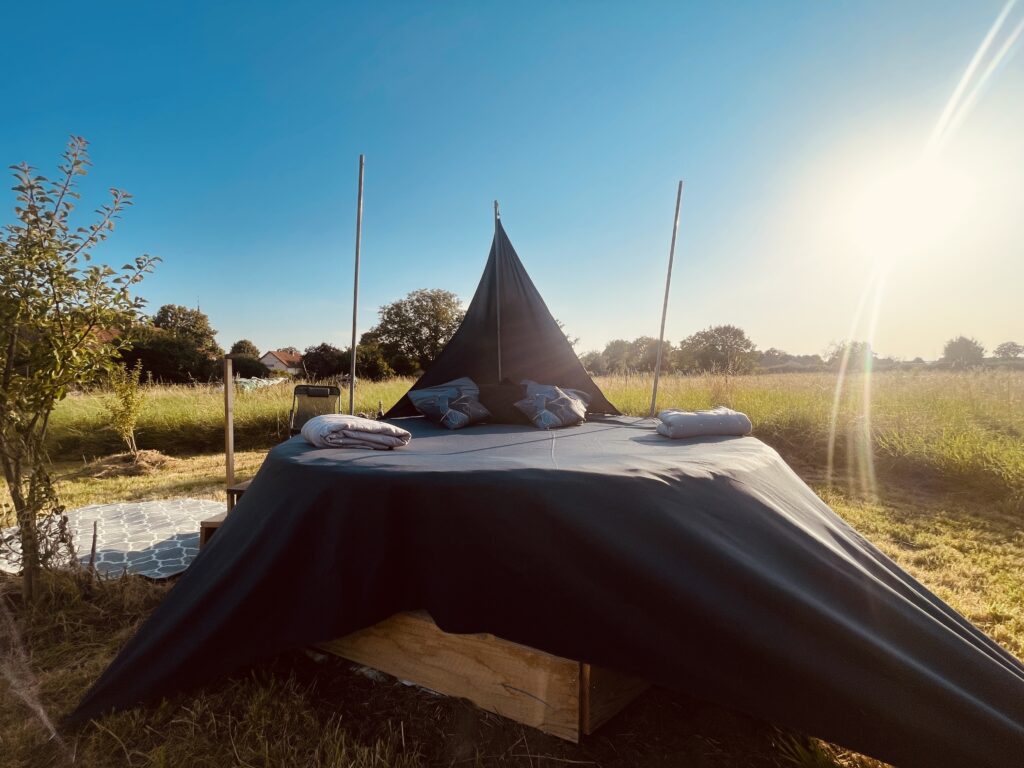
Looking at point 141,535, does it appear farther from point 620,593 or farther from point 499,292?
point 620,593

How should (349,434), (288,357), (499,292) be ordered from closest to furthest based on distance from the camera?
1. (349,434)
2. (499,292)
3. (288,357)

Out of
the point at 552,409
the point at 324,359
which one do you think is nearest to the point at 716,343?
the point at 324,359

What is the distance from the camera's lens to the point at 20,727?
139 cm

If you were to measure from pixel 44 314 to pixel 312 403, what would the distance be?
164 cm

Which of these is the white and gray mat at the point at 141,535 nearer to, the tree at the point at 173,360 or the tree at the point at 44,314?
the tree at the point at 44,314

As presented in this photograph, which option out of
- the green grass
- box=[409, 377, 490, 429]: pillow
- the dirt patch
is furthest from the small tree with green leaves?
box=[409, 377, 490, 429]: pillow

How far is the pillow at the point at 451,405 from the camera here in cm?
321

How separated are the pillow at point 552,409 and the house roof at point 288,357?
28799mm

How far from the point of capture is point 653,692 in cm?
154

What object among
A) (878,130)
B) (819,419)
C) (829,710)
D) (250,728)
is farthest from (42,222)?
(819,419)

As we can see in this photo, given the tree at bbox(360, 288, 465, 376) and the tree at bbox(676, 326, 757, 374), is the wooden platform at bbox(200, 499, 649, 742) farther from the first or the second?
the tree at bbox(676, 326, 757, 374)

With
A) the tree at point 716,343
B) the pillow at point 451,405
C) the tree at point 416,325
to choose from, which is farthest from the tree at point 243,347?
the pillow at point 451,405

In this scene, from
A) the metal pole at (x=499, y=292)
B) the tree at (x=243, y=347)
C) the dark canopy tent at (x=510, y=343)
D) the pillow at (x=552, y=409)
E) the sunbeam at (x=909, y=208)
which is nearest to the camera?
the sunbeam at (x=909, y=208)

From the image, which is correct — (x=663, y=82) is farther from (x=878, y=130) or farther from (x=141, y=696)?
(x=141, y=696)
